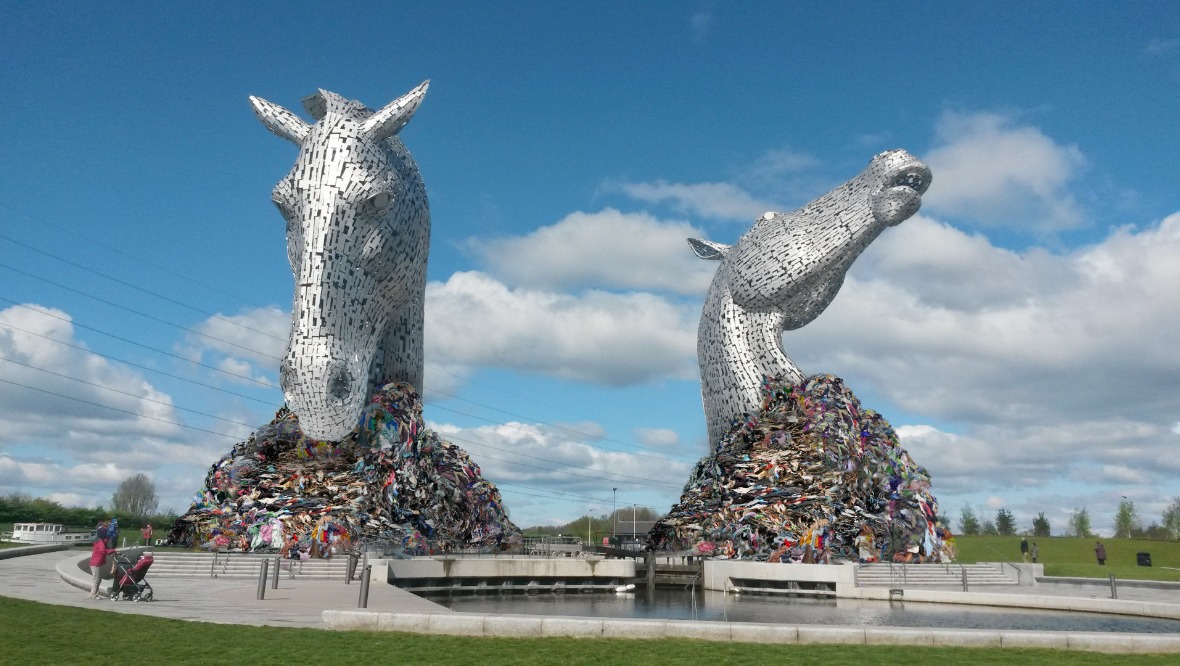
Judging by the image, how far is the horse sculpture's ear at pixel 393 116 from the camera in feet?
67.5

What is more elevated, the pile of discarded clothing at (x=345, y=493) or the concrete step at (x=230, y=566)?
the pile of discarded clothing at (x=345, y=493)

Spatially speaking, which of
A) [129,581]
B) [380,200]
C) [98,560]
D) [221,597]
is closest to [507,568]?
[221,597]

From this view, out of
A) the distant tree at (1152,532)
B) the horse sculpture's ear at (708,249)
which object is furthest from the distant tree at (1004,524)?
the horse sculpture's ear at (708,249)

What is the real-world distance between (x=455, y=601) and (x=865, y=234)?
15825 millimetres

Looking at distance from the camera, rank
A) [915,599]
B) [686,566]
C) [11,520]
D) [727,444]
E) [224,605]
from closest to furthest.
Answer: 1. [224,605]
2. [915,599]
3. [686,566]
4. [727,444]
5. [11,520]

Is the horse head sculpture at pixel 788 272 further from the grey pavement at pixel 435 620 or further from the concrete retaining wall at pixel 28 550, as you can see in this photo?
the concrete retaining wall at pixel 28 550

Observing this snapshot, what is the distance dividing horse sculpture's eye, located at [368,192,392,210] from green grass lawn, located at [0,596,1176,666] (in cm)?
1253

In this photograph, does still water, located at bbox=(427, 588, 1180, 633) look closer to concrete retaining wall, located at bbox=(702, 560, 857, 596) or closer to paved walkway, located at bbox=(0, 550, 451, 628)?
concrete retaining wall, located at bbox=(702, 560, 857, 596)

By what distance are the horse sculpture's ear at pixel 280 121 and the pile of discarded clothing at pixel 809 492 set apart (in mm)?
13645

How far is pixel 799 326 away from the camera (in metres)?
27.1

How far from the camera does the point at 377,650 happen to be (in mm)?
7684

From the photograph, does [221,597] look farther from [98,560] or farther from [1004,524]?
[1004,524]

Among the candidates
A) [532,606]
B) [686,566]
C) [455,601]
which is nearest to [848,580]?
[686,566]

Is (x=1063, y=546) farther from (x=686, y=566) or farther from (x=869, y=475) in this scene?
(x=686, y=566)
